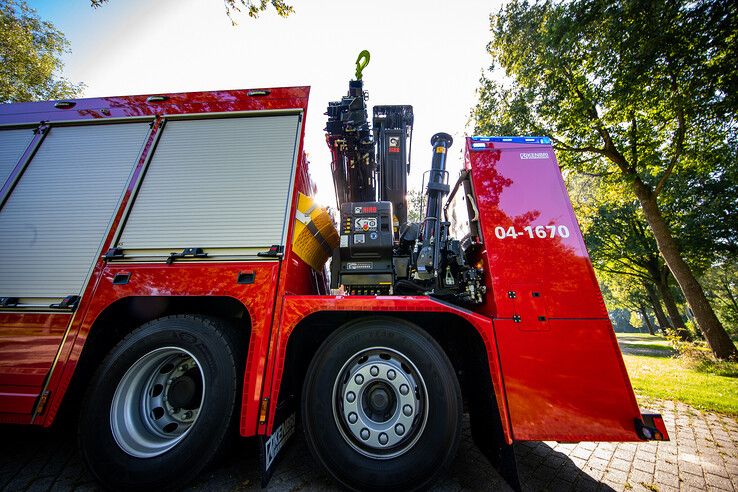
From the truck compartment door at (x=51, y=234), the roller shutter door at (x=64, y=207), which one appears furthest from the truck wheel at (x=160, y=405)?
the roller shutter door at (x=64, y=207)

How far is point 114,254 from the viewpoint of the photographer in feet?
8.42

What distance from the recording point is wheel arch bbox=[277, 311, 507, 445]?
2.25 m

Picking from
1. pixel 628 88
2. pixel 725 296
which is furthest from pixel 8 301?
pixel 725 296

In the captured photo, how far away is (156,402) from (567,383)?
359 cm

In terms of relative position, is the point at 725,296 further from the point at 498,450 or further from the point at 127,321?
the point at 127,321

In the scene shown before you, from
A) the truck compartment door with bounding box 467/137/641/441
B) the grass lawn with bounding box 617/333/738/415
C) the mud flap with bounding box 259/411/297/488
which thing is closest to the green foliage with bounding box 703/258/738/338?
the grass lawn with bounding box 617/333/738/415

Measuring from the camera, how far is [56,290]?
99.2 inches

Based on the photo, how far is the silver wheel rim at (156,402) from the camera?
2.24 metres

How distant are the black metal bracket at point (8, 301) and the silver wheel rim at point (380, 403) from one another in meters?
3.14

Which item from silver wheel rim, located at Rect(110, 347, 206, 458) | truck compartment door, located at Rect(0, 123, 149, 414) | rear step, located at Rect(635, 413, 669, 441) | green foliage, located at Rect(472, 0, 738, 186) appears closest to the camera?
rear step, located at Rect(635, 413, 669, 441)

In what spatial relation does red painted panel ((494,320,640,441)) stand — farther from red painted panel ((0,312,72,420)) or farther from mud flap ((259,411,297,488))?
red painted panel ((0,312,72,420))

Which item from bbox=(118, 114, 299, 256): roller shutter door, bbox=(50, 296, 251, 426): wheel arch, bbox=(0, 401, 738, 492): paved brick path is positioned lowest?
bbox=(0, 401, 738, 492): paved brick path

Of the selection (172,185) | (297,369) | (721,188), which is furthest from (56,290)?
(721,188)

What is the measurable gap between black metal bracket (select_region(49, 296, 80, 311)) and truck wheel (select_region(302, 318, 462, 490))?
230 cm
